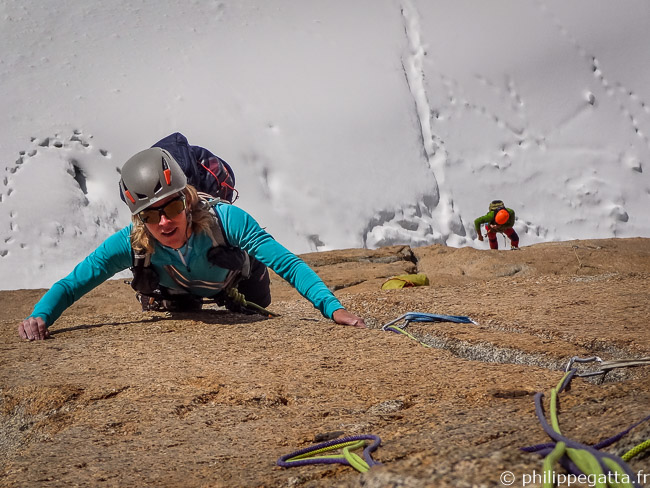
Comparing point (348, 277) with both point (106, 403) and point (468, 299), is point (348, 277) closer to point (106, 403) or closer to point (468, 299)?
point (468, 299)

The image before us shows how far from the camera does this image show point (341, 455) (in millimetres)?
1461

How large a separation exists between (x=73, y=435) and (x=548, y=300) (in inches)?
98.1

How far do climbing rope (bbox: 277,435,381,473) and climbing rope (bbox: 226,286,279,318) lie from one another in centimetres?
201

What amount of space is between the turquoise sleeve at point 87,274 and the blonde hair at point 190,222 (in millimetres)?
84

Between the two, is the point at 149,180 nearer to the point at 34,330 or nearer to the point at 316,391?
the point at 34,330

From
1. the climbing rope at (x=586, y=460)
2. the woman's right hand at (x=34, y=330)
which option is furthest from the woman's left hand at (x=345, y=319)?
the climbing rope at (x=586, y=460)

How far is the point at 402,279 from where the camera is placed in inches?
213

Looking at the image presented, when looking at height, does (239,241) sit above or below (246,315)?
above

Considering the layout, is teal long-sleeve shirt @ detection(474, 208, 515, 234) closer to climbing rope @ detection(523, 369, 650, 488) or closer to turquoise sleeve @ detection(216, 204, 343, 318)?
turquoise sleeve @ detection(216, 204, 343, 318)

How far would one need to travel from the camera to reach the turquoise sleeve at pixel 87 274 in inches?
118

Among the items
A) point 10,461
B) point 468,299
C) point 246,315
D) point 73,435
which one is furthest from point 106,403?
point 468,299

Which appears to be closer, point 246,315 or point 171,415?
point 171,415

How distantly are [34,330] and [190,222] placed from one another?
916 mm

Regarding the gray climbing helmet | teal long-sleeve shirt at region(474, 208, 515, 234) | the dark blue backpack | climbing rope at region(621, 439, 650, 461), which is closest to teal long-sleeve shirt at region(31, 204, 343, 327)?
the gray climbing helmet
